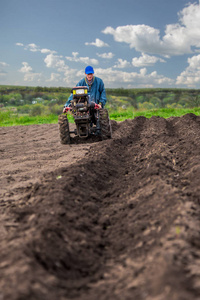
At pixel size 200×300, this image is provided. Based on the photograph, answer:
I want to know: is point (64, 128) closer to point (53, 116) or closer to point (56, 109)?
point (53, 116)

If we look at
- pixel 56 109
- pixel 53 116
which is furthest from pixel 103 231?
pixel 56 109

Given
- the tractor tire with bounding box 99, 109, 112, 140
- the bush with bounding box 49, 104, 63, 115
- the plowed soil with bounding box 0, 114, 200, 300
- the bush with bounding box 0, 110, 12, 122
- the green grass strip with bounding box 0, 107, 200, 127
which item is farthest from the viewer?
the bush with bounding box 49, 104, 63, 115

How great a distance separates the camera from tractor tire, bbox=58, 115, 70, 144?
24.2 feet

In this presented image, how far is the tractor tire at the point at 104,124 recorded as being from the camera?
720 cm

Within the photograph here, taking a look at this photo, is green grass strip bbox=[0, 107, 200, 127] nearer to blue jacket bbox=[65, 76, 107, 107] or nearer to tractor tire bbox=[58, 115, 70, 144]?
blue jacket bbox=[65, 76, 107, 107]

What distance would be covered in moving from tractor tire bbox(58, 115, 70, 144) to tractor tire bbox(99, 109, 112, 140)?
0.92m

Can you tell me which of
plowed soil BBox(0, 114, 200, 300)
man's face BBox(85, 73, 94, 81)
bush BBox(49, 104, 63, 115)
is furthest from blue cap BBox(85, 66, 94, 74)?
bush BBox(49, 104, 63, 115)

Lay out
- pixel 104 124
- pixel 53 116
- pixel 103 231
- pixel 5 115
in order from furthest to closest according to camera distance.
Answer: pixel 5 115 → pixel 53 116 → pixel 104 124 → pixel 103 231

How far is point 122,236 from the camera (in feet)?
9.49

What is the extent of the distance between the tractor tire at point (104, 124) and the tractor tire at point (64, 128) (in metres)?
0.92

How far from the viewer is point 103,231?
120 inches

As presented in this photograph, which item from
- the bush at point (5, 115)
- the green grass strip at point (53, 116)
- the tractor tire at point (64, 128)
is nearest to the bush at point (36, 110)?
the green grass strip at point (53, 116)

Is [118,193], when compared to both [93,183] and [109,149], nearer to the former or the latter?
[93,183]

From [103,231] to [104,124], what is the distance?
4534 millimetres
